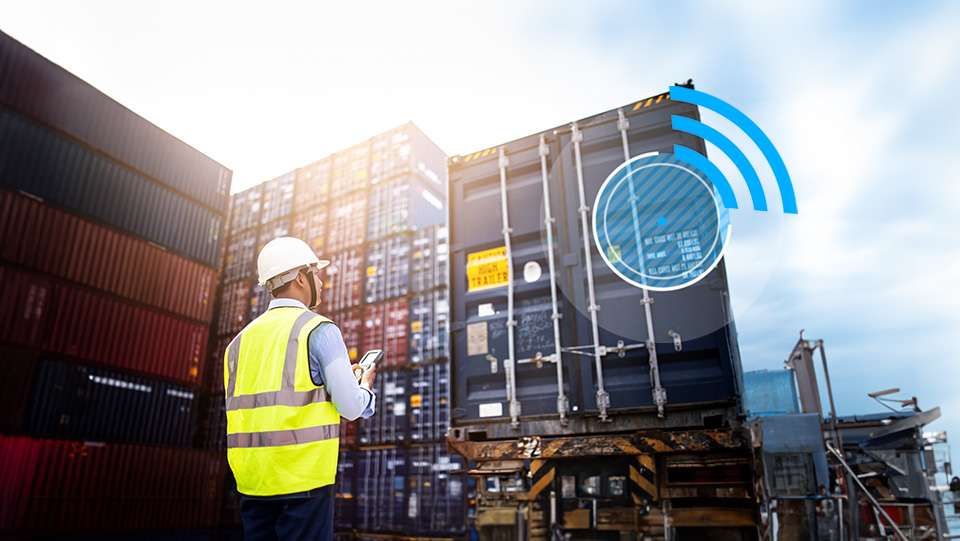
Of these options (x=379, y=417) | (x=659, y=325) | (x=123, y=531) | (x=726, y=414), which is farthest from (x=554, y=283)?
(x=123, y=531)

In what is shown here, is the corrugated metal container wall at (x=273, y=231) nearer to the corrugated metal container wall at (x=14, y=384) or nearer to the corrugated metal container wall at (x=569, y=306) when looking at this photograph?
the corrugated metal container wall at (x=14, y=384)

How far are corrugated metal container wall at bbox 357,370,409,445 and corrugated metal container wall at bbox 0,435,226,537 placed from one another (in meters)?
4.56

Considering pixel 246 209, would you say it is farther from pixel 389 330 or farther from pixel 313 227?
pixel 389 330

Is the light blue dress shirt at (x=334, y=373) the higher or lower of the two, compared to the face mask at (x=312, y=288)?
lower

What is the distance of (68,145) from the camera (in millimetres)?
14438

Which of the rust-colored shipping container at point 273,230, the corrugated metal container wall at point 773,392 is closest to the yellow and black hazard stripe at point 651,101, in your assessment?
the corrugated metal container wall at point 773,392

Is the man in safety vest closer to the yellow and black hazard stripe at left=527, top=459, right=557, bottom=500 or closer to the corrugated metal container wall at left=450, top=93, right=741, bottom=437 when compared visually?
the yellow and black hazard stripe at left=527, top=459, right=557, bottom=500

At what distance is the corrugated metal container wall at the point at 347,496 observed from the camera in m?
14.4

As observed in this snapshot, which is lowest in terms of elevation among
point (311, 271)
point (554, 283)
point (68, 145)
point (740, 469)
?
point (740, 469)

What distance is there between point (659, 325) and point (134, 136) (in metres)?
16.9

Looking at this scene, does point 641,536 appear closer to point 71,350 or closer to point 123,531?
point 123,531

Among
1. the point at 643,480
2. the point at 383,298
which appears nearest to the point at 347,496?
the point at 383,298

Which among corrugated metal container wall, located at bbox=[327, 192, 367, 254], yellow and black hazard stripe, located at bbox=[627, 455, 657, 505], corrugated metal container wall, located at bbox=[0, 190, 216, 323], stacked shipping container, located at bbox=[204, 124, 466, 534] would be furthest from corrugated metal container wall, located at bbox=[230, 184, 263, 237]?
yellow and black hazard stripe, located at bbox=[627, 455, 657, 505]

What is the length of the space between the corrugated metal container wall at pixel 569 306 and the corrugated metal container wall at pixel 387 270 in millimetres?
9480
